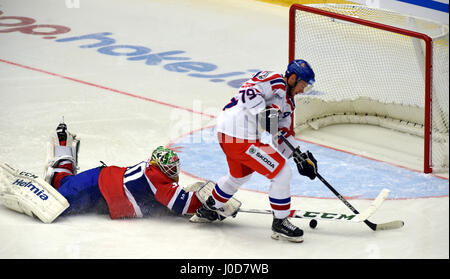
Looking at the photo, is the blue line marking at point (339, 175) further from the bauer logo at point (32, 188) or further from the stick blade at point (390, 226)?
the bauer logo at point (32, 188)

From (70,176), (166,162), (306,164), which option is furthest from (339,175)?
(70,176)

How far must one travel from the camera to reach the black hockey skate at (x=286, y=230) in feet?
15.3

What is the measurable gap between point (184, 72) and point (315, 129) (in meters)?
1.98

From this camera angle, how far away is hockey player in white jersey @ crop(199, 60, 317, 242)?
461cm

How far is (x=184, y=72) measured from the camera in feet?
27.5

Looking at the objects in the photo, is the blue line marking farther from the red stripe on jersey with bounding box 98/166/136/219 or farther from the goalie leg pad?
the goalie leg pad

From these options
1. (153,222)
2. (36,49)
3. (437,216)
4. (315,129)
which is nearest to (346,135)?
(315,129)

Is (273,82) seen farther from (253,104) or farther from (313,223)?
(313,223)

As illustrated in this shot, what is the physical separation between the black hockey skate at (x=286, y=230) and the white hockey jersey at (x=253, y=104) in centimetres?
50

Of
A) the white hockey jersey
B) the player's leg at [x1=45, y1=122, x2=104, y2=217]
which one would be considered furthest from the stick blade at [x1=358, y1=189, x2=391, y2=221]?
the player's leg at [x1=45, y1=122, x2=104, y2=217]

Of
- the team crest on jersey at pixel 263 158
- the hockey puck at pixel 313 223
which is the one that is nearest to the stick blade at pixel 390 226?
the hockey puck at pixel 313 223

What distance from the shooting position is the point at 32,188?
16.4 feet

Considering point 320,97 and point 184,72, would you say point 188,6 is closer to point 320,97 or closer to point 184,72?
point 184,72

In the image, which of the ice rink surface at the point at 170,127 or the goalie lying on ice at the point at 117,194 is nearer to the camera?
the ice rink surface at the point at 170,127
